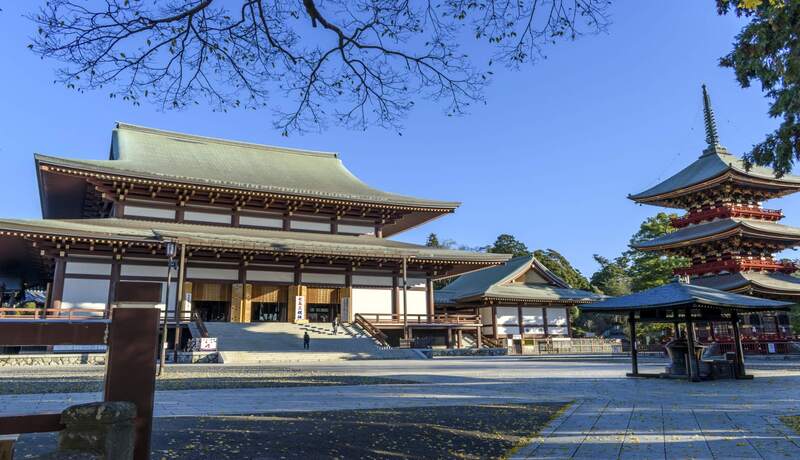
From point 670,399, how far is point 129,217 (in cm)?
2314

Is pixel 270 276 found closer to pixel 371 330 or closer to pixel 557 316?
pixel 371 330

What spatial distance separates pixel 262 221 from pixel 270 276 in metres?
3.24

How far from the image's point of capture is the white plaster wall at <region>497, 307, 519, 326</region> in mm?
33312

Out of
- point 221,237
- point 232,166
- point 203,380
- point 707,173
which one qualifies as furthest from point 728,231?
point 203,380

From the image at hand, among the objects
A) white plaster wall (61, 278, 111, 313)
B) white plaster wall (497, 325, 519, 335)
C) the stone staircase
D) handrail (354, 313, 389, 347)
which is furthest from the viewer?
white plaster wall (497, 325, 519, 335)

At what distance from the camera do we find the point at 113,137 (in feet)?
93.6

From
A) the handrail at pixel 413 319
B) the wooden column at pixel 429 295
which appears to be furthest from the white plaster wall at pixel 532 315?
the wooden column at pixel 429 295

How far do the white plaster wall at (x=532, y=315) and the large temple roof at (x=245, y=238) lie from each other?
8050 millimetres

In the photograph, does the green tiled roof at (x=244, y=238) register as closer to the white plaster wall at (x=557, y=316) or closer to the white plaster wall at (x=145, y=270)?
the white plaster wall at (x=145, y=270)

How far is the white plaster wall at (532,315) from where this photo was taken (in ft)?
112

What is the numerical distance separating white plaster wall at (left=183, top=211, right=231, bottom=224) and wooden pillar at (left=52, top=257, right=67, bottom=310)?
5.56 m

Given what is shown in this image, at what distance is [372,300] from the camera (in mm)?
26797

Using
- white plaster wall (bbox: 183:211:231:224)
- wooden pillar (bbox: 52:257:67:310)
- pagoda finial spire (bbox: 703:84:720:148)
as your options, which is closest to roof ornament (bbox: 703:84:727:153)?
pagoda finial spire (bbox: 703:84:720:148)

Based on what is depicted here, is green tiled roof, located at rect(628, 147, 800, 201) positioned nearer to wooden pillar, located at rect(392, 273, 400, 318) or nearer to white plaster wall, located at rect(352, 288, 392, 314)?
wooden pillar, located at rect(392, 273, 400, 318)
